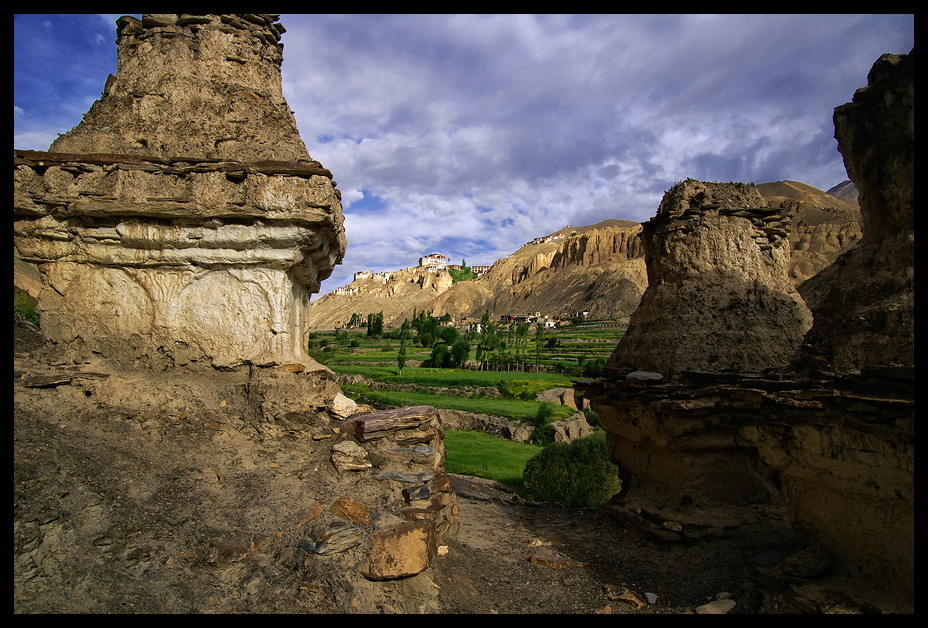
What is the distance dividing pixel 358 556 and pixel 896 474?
15.0 ft

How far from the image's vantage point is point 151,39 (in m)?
6.27

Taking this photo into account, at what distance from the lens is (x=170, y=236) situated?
5125 mm

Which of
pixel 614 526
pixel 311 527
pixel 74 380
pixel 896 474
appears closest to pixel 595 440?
pixel 614 526

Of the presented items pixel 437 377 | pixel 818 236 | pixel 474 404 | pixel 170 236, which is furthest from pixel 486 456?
pixel 818 236

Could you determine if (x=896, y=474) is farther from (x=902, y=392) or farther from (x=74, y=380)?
(x=74, y=380)

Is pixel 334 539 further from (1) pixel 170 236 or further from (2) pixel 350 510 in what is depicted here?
(1) pixel 170 236

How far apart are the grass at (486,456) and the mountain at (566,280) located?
50987 millimetres

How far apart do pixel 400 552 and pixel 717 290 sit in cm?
648

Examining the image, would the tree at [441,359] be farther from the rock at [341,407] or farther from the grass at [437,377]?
the rock at [341,407]

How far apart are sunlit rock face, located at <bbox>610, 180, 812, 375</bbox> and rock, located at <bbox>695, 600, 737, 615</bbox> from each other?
10.8 ft

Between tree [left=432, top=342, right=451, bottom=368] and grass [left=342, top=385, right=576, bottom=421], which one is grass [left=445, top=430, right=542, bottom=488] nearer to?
grass [left=342, top=385, right=576, bottom=421]

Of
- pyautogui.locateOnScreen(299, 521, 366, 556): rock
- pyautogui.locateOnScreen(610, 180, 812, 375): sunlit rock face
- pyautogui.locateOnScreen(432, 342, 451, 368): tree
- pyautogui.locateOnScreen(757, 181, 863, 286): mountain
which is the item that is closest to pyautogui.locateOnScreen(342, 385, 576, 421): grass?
pyautogui.locateOnScreen(432, 342, 451, 368): tree

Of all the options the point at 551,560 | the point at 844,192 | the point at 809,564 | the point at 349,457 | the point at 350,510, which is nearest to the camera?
the point at 350,510

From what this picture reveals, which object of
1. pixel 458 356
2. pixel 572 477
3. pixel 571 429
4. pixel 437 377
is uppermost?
pixel 458 356
